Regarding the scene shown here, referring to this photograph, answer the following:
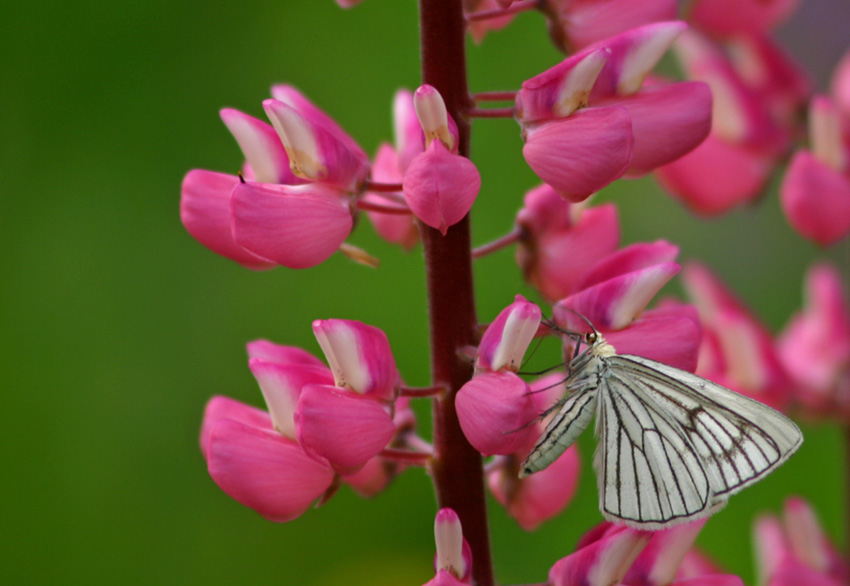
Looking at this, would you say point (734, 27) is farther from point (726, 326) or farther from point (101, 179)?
point (101, 179)

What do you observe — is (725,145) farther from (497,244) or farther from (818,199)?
(497,244)

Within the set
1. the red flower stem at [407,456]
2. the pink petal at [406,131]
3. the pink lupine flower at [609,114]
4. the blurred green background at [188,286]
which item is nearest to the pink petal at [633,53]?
the pink lupine flower at [609,114]

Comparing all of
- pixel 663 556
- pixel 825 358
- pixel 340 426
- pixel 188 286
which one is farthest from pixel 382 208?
pixel 188 286

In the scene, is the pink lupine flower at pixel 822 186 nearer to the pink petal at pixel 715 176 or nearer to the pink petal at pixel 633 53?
the pink petal at pixel 715 176

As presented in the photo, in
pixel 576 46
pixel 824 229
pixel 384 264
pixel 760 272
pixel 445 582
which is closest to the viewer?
pixel 445 582

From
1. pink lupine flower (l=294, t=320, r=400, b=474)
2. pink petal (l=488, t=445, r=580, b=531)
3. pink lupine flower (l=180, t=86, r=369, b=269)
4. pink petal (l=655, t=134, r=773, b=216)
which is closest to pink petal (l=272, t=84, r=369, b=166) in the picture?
pink lupine flower (l=180, t=86, r=369, b=269)

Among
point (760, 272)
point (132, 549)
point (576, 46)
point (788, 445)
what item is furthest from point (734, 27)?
point (760, 272)

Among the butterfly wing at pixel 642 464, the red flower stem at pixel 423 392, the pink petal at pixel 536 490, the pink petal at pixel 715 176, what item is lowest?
the pink petal at pixel 536 490

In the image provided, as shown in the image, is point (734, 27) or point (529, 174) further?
point (529, 174)
